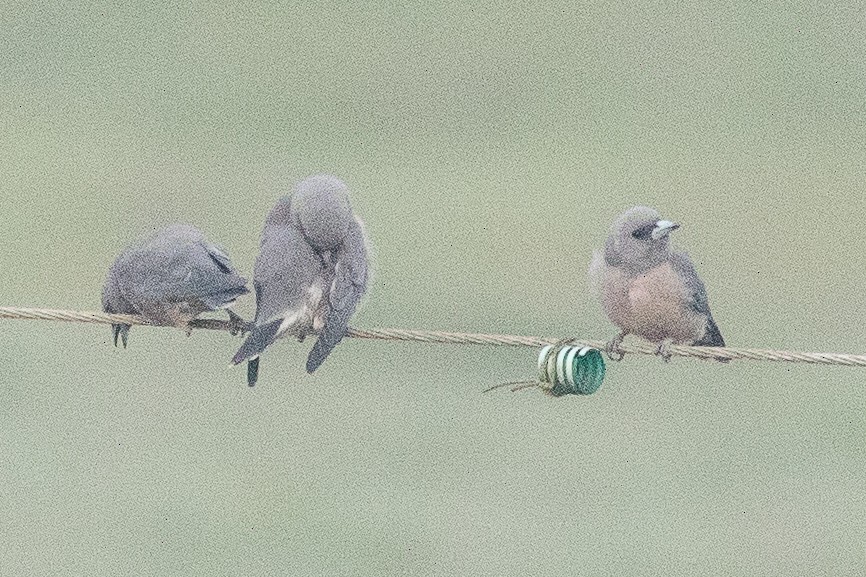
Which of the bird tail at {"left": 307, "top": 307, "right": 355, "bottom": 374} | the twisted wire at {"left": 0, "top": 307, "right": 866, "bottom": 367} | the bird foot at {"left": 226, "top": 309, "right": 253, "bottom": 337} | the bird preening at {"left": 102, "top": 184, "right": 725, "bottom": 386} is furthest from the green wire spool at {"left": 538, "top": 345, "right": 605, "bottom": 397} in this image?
the bird foot at {"left": 226, "top": 309, "right": 253, "bottom": 337}

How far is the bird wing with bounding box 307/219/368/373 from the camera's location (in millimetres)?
5281

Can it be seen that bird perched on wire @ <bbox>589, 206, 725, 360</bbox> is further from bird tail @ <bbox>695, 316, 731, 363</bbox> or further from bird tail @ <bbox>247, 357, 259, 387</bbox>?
bird tail @ <bbox>247, 357, 259, 387</bbox>

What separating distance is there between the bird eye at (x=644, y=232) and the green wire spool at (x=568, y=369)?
113cm

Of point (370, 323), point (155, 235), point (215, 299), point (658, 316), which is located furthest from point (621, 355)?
point (370, 323)

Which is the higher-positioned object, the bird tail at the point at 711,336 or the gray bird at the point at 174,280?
the bird tail at the point at 711,336

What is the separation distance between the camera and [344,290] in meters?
5.42

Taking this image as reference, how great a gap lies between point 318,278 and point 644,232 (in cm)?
117

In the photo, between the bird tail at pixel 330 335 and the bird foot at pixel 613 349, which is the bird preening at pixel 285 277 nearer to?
the bird tail at pixel 330 335

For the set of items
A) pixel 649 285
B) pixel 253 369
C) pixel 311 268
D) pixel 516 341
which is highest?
pixel 649 285

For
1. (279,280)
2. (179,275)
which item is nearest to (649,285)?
(279,280)

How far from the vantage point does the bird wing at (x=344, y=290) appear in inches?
208

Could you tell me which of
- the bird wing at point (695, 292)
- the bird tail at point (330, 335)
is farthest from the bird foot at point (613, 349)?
the bird tail at point (330, 335)

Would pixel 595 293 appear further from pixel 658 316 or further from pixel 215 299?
pixel 215 299

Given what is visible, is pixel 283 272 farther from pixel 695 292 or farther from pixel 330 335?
pixel 695 292
